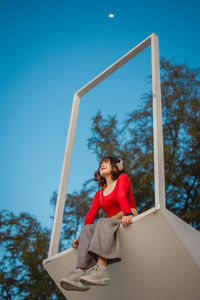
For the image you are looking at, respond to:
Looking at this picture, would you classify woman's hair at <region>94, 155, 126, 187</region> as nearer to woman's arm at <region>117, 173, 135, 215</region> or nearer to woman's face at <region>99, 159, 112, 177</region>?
woman's face at <region>99, 159, 112, 177</region>

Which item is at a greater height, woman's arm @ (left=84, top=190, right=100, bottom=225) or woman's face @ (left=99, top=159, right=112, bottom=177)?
woman's face @ (left=99, top=159, right=112, bottom=177)

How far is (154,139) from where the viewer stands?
7.75ft

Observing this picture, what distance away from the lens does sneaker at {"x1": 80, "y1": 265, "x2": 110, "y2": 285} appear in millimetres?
1868

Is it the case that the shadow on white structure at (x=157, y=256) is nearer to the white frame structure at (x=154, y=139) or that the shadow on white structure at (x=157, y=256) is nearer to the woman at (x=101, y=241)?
the white frame structure at (x=154, y=139)

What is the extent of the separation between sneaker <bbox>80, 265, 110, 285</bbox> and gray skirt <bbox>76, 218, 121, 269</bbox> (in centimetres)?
10

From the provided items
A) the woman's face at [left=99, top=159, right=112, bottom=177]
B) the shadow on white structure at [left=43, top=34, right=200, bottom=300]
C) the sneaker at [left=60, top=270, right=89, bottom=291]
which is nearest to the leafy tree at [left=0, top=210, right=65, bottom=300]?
the shadow on white structure at [left=43, top=34, right=200, bottom=300]

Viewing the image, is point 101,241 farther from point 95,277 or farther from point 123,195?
point 123,195

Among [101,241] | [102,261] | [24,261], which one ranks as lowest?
[102,261]

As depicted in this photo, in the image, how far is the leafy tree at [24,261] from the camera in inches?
271

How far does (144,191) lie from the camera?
274 inches

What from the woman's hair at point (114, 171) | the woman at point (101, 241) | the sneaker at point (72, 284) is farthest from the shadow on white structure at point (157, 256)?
the woman's hair at point (114, 171)

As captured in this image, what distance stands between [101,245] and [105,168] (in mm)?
923

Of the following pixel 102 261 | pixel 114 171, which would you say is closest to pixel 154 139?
pixel 114 171

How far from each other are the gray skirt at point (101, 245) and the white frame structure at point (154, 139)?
307 mm
